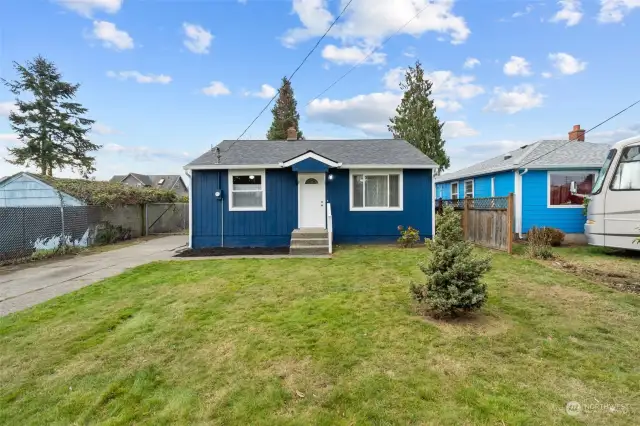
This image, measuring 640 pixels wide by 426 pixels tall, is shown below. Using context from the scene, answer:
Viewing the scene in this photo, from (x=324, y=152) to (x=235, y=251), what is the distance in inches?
187

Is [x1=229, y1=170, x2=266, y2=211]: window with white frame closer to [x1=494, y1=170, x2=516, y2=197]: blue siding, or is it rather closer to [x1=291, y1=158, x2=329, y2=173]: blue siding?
[x1=291, y1=158, x2=329, y2=173]: blue siding

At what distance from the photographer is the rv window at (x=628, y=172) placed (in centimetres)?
778

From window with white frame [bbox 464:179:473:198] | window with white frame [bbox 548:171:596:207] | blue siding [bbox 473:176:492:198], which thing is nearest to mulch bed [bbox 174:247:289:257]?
blue siding [bbox 473:176:492:198]

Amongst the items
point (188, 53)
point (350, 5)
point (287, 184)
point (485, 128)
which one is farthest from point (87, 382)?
point (485, 128)

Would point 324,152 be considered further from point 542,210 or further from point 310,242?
point 542,210

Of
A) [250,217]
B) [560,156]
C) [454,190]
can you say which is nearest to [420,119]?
[454,190]

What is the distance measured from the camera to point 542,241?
30.8 ft

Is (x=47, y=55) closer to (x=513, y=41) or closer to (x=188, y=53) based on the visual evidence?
(x=188, y=53)

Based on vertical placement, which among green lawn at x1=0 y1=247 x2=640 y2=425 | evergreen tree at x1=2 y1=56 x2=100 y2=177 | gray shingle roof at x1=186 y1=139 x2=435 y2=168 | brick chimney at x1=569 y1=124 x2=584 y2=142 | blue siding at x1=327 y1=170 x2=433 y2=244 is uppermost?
evergreen tree at x1=2 y1=56 x2=100 y2=177

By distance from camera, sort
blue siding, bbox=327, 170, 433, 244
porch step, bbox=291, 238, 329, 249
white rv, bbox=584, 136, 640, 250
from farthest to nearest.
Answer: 1. blue siding, bbox=327, 170, 433, 244
2. porch step, bbox=291, 238, 329, 249
3. white rv, bbox=584, 136, 640, 250

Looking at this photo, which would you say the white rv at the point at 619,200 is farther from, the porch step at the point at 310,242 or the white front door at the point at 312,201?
the white front door at the point at 312,201

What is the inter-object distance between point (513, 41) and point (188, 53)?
435 inches

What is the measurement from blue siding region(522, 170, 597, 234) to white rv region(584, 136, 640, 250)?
2285mm

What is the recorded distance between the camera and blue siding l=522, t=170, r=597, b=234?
35.9ft
